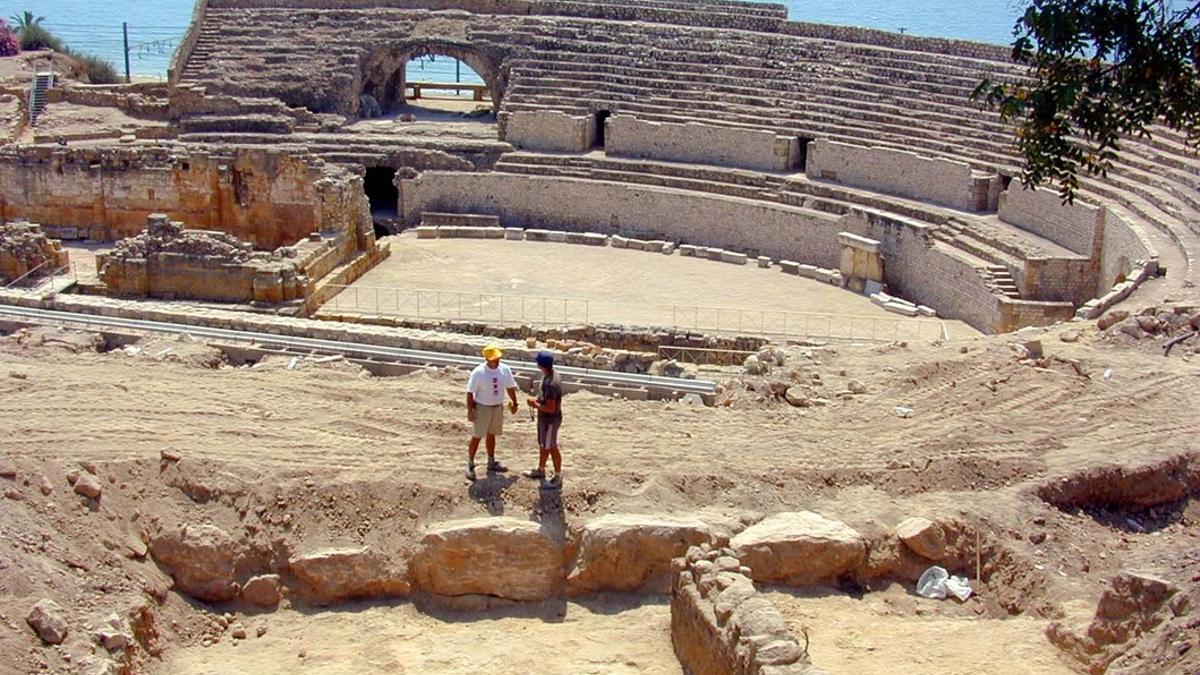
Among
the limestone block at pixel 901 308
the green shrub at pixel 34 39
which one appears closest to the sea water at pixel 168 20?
the green shrub at pixel 34 39

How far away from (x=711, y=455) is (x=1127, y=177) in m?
15.0

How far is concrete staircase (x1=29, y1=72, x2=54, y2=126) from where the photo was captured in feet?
111

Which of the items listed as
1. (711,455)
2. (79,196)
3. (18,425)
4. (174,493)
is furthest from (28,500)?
(79,196)

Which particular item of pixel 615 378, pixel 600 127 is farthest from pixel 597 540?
pixel 600 127

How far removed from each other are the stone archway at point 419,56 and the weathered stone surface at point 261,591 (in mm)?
25031

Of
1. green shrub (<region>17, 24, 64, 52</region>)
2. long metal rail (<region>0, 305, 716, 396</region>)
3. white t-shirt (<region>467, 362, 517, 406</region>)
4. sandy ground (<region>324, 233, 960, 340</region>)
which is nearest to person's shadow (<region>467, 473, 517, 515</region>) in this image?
white t-shirt (<region>467, 362, 517, 406</region>)

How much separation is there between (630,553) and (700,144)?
20.7 meters

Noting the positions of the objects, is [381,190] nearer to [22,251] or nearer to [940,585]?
[22,251]

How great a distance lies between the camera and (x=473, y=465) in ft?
39.4

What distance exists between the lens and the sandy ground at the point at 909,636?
965 centimetres

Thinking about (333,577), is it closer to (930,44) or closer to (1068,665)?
(1068,665)

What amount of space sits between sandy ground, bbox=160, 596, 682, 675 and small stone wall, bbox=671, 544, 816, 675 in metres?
0.41

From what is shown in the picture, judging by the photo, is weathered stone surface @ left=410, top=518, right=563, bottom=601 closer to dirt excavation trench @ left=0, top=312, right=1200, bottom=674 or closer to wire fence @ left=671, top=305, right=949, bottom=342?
dirt excavation trench @ left=0, top=312, right=1200, bottom=674

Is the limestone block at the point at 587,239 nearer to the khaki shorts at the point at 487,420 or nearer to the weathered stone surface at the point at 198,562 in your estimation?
the khaki shorts at the point at 487,420
